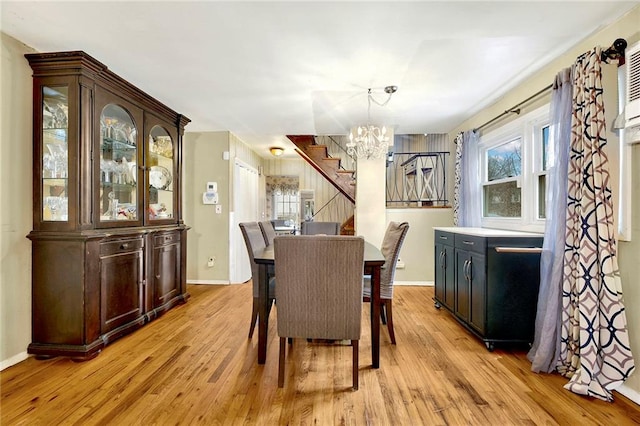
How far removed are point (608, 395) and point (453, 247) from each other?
1.54 meters

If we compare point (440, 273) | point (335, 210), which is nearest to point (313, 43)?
point (440, 273)

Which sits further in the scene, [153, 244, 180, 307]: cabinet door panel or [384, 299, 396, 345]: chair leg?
[153, 244, 180, 307]: cabinet door panel

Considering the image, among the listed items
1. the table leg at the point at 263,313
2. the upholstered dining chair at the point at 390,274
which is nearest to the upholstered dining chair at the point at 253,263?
the table leg at the point at 263,313

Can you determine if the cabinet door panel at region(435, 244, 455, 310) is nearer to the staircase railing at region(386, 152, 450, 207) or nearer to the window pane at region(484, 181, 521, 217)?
the window pane at region(484, 181, 521, 217)

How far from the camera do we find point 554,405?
1740mm

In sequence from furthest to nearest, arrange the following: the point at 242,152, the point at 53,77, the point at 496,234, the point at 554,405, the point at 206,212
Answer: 1. the point at 242,152
2. the point at 206,212
3. the point at 496,234
4. the point at 53,77
5. the point at 554,405

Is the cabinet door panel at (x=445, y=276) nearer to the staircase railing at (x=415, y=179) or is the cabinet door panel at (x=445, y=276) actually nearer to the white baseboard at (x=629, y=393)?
the white baseboard at (x=629, y=393)

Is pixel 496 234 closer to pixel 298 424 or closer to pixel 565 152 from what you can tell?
pixel 565 152

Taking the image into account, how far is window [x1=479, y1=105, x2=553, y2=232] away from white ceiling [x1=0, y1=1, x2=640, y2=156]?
0.45 m

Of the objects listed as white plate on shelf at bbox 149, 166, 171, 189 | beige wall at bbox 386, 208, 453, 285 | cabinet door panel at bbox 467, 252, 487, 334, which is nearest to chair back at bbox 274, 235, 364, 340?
cabinet door panel at bbox 467, 252, 487, 334

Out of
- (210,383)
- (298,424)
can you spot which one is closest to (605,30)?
(298,424)

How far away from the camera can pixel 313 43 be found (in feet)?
7.07

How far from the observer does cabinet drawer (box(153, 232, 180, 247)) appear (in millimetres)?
3133

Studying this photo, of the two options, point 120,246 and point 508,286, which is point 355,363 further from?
point 120,246
